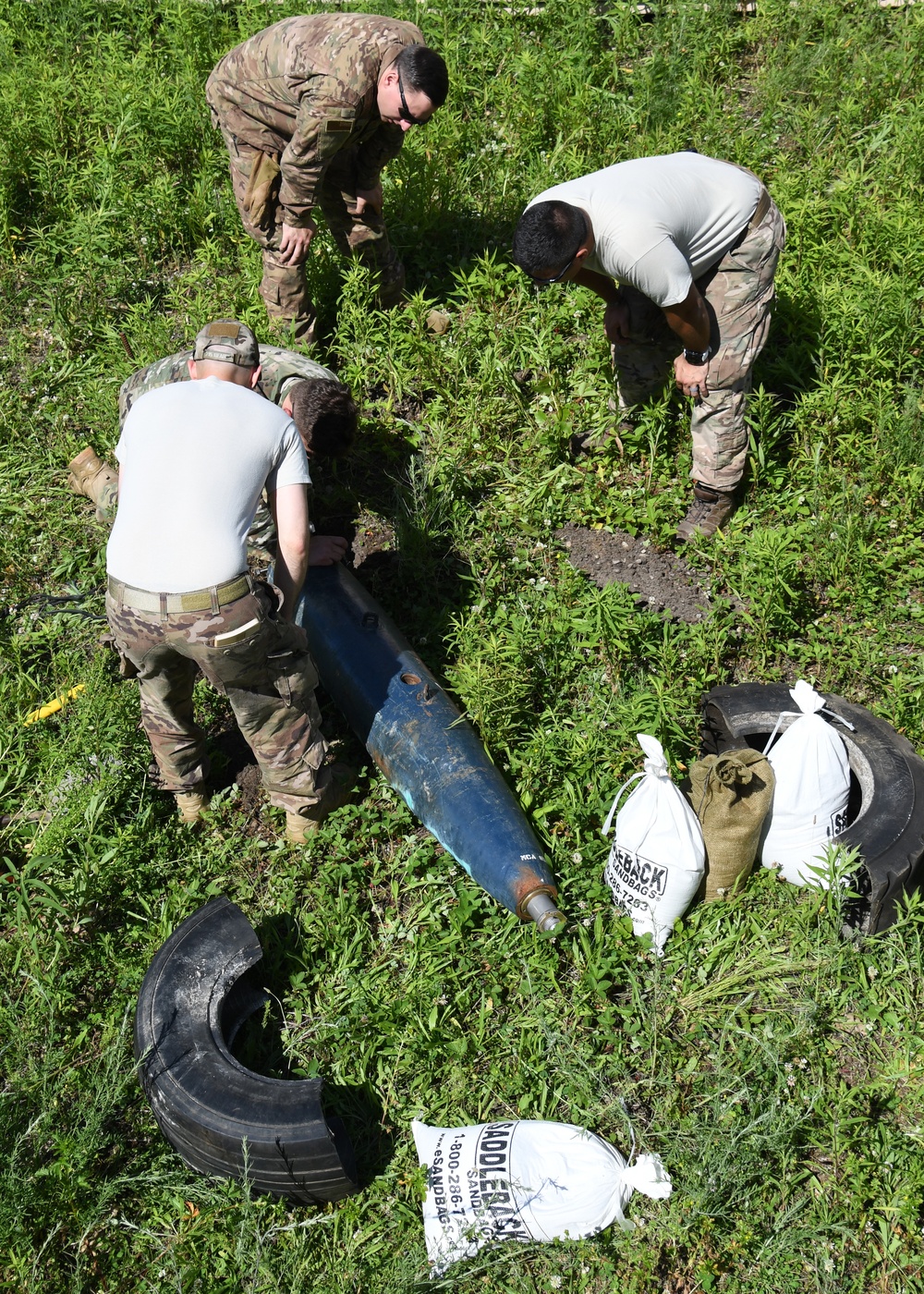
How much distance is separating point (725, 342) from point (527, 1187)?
330cm

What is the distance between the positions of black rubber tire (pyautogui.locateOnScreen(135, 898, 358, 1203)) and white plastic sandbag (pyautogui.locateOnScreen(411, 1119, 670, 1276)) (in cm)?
30

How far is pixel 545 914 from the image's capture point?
11.2ft

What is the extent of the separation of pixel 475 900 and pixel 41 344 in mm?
4323

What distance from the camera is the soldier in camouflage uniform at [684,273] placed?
3.93 metres

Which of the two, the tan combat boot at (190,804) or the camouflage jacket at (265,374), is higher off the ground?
the camouflage jacket at (265,374)

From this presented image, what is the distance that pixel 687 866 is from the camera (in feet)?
10.8

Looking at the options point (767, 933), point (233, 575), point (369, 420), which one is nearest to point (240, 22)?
point (369, 420)

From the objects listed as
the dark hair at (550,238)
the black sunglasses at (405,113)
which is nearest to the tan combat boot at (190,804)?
the dark hair at (550,238)

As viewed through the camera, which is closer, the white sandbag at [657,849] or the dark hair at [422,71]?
the white sandbag at [657,849]

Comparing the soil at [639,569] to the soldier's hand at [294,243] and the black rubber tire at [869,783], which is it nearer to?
the black rubber tire at [869,783]

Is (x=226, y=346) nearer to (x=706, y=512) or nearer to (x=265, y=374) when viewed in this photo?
(x=265, y=374)

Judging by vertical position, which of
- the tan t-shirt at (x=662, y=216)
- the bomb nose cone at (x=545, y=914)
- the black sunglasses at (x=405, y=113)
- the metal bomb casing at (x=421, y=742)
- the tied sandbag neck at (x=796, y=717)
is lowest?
the bomb nose cone at (x=545, y=914)

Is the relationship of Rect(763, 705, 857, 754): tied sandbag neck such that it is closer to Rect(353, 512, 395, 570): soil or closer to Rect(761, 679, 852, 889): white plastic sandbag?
Rect(761, 679, 852, 889): white plastic sandbag

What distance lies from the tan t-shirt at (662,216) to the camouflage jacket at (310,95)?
1.31 m
